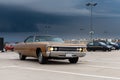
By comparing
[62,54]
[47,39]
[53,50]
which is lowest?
[62,54]

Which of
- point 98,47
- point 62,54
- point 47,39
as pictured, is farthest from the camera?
point 98,47

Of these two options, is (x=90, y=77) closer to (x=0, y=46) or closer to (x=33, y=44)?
(x=33, y=44)

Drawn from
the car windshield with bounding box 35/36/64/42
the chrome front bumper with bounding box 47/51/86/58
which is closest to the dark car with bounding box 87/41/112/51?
the car windshield with bounding box 35/36/64/42

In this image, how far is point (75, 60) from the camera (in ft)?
60.5

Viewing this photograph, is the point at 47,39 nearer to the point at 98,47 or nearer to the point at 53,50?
the point at 53,50

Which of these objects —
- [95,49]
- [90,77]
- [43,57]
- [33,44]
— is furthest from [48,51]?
[95,49]

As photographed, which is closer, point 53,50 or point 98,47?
point 53,50

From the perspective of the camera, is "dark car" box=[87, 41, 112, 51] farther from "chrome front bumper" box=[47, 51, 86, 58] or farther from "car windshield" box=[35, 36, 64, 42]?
"chrome front bumper" box=[47, 51, 86, 58]

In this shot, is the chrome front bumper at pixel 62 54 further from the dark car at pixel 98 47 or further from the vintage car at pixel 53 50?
the dark car at pixel 98 47

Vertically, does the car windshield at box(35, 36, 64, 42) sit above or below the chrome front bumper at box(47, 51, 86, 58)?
above

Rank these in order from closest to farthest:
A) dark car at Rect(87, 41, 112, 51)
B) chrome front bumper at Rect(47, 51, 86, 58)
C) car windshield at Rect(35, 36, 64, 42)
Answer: chrome front bumper at Rect(47, 51, 86, 58)
car windshield at Rect(35, 36, 64, 42)
dark car at Rect(87, 41, 112, 51)

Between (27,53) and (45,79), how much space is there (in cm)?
852

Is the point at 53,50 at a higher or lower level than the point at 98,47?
lower

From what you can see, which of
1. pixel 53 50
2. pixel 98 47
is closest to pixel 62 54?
pixel 53 50
